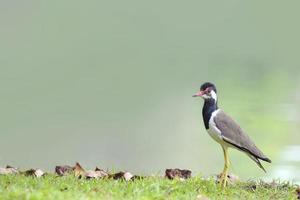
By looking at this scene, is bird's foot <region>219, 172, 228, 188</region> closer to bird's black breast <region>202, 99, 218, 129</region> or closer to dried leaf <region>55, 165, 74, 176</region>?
bird's black breast <region>202, 99, 218, 129</region>

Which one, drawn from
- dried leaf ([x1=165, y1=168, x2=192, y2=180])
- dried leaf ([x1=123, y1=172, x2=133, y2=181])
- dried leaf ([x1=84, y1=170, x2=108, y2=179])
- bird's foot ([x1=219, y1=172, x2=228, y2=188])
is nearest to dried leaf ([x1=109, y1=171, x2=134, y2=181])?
dried leaf ([x1=123, y1=172, x2=133, y2=181])

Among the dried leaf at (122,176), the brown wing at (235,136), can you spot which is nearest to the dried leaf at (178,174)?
the dried leaf at (122,176)

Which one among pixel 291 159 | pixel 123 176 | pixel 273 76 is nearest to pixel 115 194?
pixel 123 176

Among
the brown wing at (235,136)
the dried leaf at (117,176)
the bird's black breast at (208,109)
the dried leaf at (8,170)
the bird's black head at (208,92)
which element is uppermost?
the bird's black head at (208,92)

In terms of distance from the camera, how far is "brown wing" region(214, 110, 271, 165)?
21.5ft

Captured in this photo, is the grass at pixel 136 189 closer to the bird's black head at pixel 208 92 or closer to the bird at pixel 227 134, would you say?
the bird at pixel 227 134

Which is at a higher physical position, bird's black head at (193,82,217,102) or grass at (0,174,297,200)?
bird's black head at (193,82,217,102)

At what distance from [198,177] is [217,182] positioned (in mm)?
173

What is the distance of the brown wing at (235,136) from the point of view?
6.57m

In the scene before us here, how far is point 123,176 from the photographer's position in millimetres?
6871

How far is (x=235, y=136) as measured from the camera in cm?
659

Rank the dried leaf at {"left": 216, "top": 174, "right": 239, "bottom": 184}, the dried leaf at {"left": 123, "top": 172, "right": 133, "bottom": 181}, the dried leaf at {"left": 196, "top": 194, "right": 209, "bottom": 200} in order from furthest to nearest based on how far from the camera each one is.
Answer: the dried leaf at {"left": 216, "top": 174, "right": 239, "bottom": 184} → the dried leaf at {"left": 123, "top": 172, "right": 133, "bottom": 181} → the dried leaf at {"left": 196, "top": 194, "right": 209, "bottom": 200}

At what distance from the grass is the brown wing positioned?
0.35m

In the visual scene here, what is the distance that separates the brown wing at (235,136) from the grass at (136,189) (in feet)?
1.14
